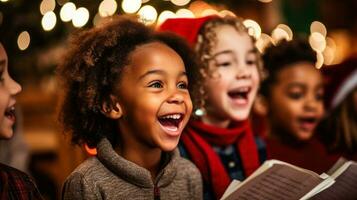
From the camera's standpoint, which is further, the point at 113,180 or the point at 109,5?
the point at 109,5

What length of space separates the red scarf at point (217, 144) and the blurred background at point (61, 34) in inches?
16.3

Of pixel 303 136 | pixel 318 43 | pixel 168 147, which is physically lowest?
pixel 318 43

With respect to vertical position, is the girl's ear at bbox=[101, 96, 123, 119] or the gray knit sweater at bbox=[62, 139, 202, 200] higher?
the girl's ear at bbox=[101, 96, 123, 119]

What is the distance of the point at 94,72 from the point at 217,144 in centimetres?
63

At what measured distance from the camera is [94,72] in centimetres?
170

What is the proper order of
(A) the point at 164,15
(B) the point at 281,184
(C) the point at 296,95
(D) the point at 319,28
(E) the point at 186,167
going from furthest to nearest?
(D) the point at 319,28 → (A) the point at 164,15 → (C) the point at 296,95 → (E) the point at 186,167 → (B) the point at 281,184

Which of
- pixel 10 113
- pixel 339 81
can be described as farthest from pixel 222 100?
pixel 339 81

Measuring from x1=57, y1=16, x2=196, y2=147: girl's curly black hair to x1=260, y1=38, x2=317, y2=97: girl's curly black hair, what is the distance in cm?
96

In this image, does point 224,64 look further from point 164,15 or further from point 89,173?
point 164,15

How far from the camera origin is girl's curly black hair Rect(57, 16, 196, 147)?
1.70 meters

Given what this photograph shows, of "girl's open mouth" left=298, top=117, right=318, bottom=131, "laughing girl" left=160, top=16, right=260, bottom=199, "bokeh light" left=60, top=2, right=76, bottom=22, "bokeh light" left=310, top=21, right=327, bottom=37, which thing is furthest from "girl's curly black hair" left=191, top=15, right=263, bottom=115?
"bokeh light" left=310, top=21, right=327, bottom=37

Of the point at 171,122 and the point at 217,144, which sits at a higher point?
the point at 171,122

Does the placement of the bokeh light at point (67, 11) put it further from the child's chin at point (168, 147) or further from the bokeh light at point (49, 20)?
the child's chin at point (168, 147)

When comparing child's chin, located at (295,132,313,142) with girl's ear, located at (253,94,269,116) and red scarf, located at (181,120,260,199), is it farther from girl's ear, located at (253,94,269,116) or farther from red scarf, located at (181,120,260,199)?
red scarf, located at (181,120,260,199)
